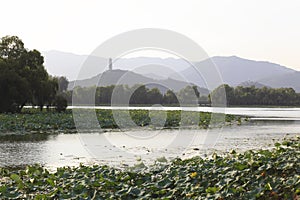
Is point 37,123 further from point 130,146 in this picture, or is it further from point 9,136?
point 130,146

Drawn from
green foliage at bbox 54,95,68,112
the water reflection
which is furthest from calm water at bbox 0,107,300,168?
green foliage at bbox 54,95,68,112

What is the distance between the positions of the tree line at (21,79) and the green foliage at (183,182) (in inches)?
1217

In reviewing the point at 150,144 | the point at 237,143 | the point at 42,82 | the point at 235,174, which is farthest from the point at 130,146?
the point at 42,82

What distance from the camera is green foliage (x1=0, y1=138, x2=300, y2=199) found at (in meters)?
7.29

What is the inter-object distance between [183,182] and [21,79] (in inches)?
1328

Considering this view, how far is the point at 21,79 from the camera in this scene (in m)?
39.8

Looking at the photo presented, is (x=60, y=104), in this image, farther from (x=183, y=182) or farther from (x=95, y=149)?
(x=183, y=182)

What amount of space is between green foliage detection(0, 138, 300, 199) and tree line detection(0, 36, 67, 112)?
30.9m

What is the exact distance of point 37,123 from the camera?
28.8m

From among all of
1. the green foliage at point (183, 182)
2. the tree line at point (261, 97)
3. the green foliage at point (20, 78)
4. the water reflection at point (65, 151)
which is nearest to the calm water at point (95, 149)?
the water reflection at point (65, 151)

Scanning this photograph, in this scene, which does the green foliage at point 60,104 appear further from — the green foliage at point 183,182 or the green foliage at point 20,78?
the green foliage at point 183,182

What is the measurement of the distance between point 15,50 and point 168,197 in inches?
1674

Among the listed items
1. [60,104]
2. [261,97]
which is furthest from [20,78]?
[261,97]

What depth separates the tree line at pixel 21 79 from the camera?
39.4 meters
